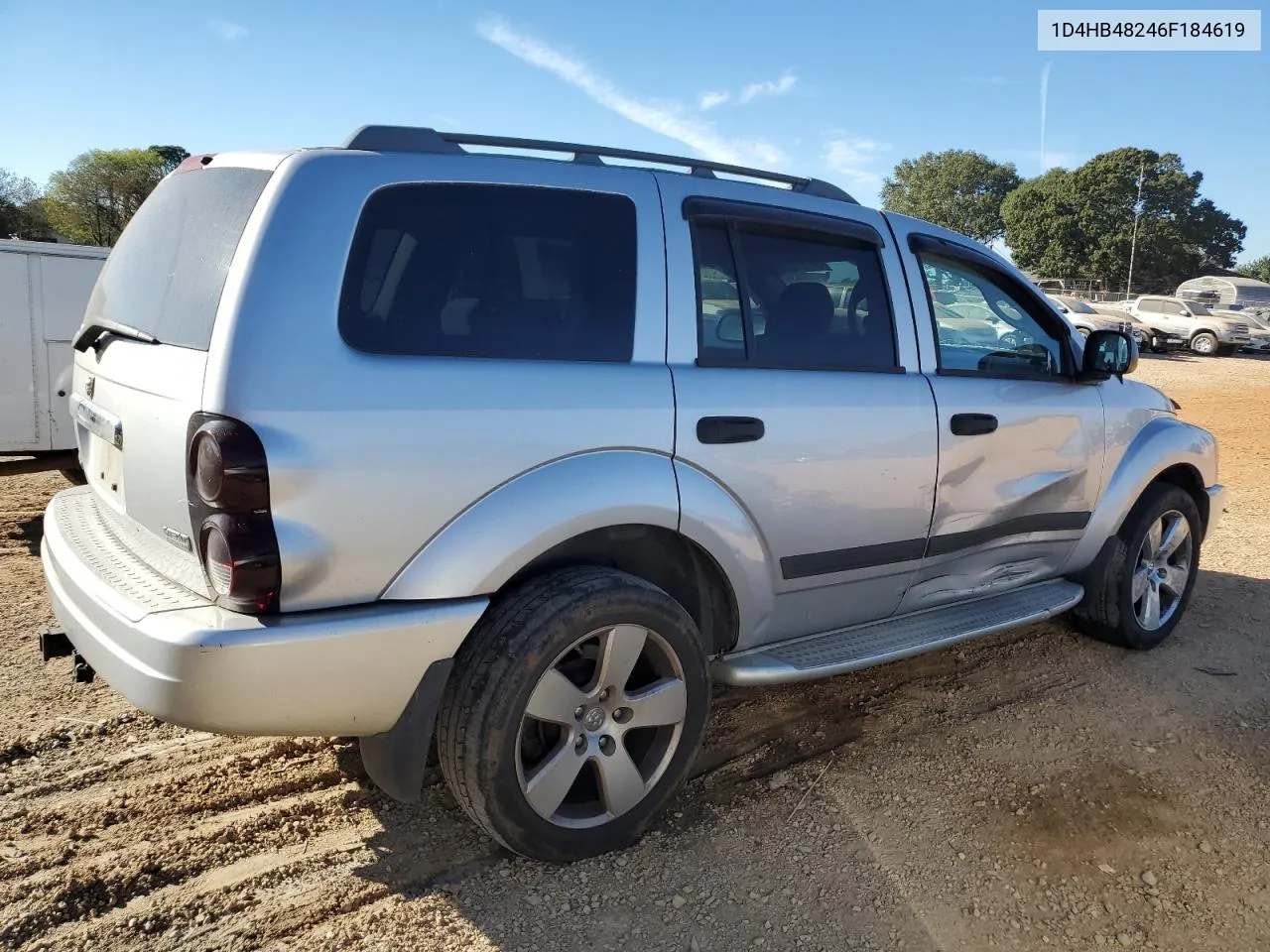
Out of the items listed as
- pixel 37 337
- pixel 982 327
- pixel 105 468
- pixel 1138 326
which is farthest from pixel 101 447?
pixel 1138 326

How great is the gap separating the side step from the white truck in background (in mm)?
4971

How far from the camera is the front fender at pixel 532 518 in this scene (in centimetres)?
229

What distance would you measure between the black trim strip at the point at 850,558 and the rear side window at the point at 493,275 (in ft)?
3.13

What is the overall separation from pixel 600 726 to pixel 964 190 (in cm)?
9154

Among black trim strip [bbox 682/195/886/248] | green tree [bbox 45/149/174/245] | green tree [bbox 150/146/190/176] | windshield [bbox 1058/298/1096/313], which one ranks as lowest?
black trim strip [bbox 682/195/886/248]

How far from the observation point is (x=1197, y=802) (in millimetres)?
3131

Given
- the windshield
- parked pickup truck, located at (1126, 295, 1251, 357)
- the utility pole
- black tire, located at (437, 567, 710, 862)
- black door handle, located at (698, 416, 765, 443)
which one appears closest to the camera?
black tire, located at (437, 567, 710, 862)

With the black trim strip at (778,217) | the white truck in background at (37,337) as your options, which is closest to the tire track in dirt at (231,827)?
the black trim strip at (778,217)

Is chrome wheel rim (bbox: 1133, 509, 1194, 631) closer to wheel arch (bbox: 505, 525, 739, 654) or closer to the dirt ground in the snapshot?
the dirt ground

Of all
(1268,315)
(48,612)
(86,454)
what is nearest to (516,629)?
(86,454)

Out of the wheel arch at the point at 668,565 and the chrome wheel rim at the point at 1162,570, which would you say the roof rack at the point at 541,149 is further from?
the chrome wheel rim at the point at 1162,570

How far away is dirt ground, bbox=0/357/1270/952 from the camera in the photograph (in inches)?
95.1

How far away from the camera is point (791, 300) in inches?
123

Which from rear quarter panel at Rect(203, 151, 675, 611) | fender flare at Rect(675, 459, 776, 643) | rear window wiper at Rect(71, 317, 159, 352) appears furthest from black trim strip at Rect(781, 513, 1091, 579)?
rear window wiper at Rect(71, 317, 159, 352)
